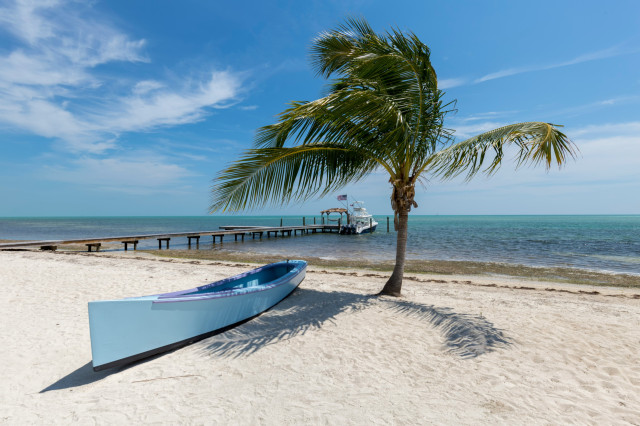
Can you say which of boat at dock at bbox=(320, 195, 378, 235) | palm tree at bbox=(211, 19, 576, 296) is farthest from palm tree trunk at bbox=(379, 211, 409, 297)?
boat at dock at bbox=(320, 195, 378, 235)

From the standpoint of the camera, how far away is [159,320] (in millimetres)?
→ 4258

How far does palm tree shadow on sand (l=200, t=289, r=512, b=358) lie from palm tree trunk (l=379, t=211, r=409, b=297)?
1.19ft

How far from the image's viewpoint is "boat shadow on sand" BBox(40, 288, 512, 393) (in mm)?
4375

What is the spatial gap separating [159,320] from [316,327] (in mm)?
2422

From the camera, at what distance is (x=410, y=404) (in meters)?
3.23

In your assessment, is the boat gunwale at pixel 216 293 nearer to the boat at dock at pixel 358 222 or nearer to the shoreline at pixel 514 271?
the shoreline at pixel 514 271

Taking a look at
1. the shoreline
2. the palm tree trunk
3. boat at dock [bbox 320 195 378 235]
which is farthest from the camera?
boat at dock [bbox 320 195 378 235]

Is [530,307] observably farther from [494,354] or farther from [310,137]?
[310,137]

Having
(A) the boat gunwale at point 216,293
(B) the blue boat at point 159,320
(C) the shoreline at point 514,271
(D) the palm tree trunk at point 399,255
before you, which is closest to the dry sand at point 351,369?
(B) the blue boat at point 159,320

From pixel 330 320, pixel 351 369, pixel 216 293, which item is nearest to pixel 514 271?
pixel 330 320

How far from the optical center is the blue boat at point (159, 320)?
3.76 m

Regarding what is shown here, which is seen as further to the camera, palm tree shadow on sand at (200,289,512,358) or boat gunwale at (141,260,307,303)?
palm tree shadow on sand at (200,289,512,358)

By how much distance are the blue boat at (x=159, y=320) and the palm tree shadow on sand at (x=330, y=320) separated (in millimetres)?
260

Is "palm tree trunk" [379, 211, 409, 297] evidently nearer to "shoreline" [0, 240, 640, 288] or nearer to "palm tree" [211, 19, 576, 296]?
"palm tree" [211, 19, 576, 296]
